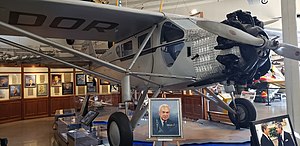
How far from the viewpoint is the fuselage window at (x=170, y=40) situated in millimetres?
3232

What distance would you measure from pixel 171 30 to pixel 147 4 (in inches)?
242

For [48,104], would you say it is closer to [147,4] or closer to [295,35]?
[147,4]

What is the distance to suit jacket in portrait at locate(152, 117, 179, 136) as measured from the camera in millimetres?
2525

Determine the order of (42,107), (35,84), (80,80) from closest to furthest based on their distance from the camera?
(35,84)
(42,107)
(80,80)

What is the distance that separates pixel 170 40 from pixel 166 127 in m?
1.28

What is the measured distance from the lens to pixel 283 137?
2.31 meters

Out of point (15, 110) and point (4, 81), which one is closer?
point (4, 81)

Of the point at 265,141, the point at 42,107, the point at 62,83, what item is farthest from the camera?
the point at 62,83

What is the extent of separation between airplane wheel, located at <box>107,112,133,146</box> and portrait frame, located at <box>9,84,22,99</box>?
880 centimetres

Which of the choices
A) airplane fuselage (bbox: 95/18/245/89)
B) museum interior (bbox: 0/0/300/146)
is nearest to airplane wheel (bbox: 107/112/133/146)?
museum interior (bbox: 0/0/300/146)

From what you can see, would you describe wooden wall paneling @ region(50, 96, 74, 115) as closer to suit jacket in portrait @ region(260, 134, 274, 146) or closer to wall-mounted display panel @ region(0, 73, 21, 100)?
wall-mounted display panel @ region(0, 73, 21, 100)

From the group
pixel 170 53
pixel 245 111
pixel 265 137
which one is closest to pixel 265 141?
pixel 265 137

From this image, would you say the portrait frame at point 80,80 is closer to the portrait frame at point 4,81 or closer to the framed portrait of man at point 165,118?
the portrait frame at point 4,81

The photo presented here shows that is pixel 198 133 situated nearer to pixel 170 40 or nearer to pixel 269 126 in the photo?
pixel 170 40
